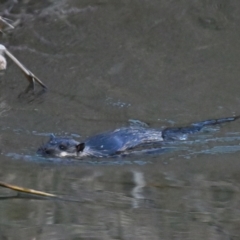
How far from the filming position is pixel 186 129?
7004 mm

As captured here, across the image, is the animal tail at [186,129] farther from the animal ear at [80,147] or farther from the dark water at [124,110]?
the animal ear at [80,147]

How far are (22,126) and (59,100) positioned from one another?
2.83 feet

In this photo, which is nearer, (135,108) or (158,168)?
(158,168)

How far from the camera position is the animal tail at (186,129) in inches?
268

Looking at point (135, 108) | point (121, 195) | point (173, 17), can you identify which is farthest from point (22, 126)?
point (173, 17)

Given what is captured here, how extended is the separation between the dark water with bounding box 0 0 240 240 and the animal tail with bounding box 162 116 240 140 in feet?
0.27

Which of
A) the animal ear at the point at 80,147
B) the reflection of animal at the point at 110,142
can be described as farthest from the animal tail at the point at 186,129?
the animal ear at the point at 80,147

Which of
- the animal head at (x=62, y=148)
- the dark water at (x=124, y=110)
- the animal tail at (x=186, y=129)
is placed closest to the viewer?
the dark water at (x=124, y=110)

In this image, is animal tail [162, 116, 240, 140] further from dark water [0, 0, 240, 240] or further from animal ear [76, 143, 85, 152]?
animal ear [76, 143, 85, 152]

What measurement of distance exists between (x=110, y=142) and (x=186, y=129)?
2.97 ft

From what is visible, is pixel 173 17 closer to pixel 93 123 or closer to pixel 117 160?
pixel 93 123

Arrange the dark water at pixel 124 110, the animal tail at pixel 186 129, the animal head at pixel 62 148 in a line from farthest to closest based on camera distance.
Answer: the animal tail at pixel 186 129
the animal head at pixel 62 148
the dark water at pixel 124 110

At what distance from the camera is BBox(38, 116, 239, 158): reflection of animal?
6.09m

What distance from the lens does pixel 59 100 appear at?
26.3ft
